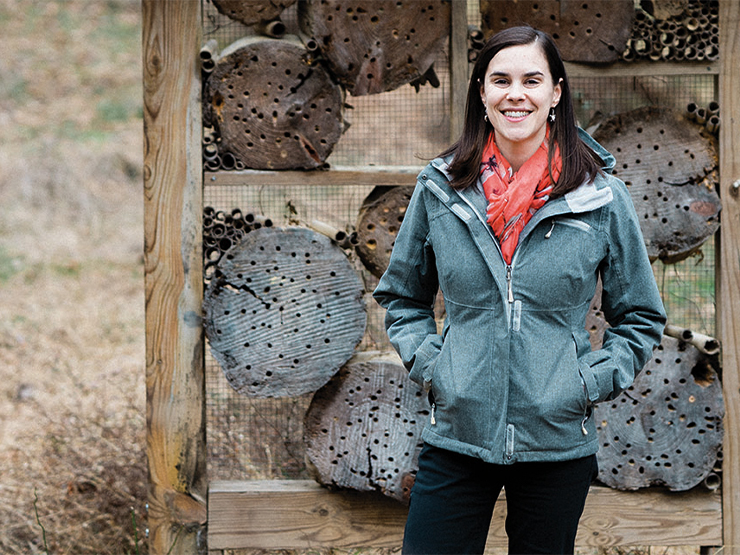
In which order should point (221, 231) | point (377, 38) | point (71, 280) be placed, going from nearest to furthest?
point (377, 38)
point (221, 231)
point (71, 280)

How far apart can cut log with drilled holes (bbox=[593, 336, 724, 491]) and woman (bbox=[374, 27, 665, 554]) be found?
45.7 inches

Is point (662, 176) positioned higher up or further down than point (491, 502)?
higher up

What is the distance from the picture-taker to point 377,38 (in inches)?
129

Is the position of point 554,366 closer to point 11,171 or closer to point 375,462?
point 375,462

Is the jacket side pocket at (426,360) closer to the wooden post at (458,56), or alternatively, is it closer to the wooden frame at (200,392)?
the wooden frame at (200,392)

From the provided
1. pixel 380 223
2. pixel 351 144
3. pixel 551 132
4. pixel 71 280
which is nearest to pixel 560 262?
pixel 551 132

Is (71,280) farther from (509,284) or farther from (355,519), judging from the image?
(509,284)

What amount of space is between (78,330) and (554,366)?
220 inches

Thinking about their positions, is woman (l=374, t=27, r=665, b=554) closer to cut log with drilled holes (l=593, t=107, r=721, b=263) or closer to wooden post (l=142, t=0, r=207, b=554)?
cut log with drilled holes (l=593, t=107, r=721, b=263)

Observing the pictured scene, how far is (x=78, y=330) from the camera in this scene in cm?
698

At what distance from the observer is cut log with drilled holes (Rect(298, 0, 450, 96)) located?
10.7ft

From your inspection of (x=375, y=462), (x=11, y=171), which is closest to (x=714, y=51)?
(x=375, y=462)

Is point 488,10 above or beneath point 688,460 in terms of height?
above

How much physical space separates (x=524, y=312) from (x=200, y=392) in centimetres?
170
